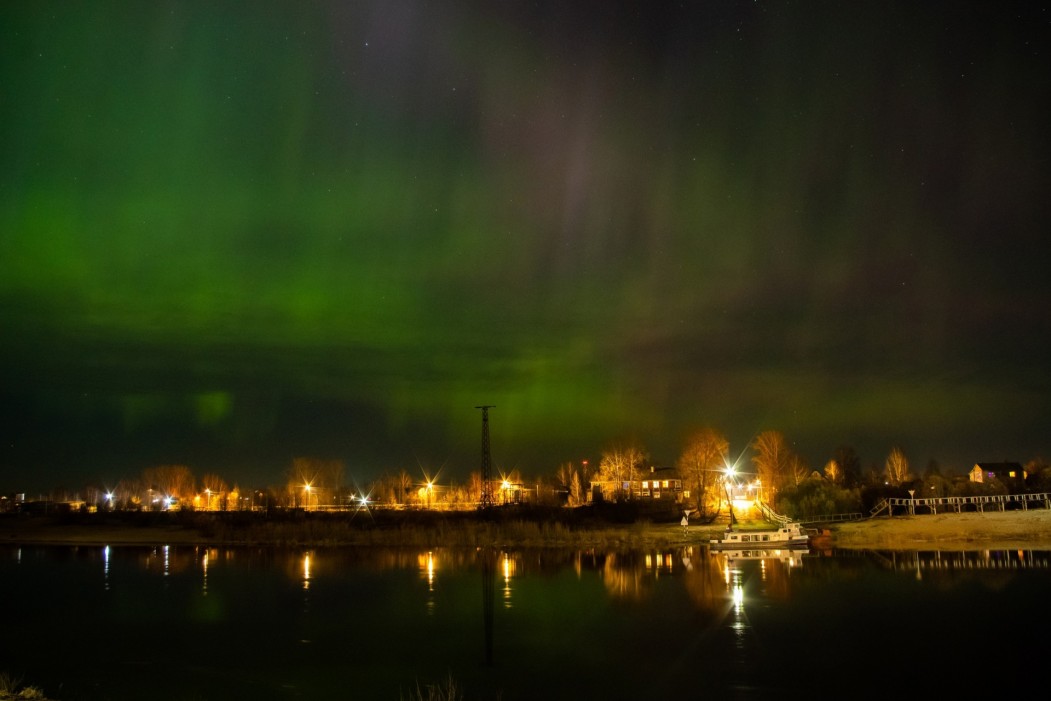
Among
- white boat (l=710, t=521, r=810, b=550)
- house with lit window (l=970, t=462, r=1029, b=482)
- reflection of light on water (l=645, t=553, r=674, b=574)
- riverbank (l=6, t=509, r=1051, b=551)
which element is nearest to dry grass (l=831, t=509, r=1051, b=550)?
riverbank (l=6, t=509, r=1051, b=551)

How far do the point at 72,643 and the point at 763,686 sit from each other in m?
28.3

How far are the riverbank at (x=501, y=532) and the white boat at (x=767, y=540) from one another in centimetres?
245

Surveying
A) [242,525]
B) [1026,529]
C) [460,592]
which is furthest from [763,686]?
[242,525]

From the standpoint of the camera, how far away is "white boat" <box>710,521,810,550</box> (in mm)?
71000

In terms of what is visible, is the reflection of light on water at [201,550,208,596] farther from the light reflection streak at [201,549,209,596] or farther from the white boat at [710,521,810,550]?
the white boat at [710,521,810,550]

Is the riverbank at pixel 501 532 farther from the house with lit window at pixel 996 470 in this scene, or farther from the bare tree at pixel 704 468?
the house with lit window at pixel 996 470

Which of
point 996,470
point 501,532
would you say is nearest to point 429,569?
point 501,532

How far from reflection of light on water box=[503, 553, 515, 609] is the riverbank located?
12790mm

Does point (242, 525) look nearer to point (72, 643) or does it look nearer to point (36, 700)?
point (72, 643)

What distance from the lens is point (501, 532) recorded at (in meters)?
90.4

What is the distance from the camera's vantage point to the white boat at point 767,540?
71.0 meters

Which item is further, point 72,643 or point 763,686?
point 72,643

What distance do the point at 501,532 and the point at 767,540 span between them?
94.0 feet

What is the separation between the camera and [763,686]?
27328 millimetres
